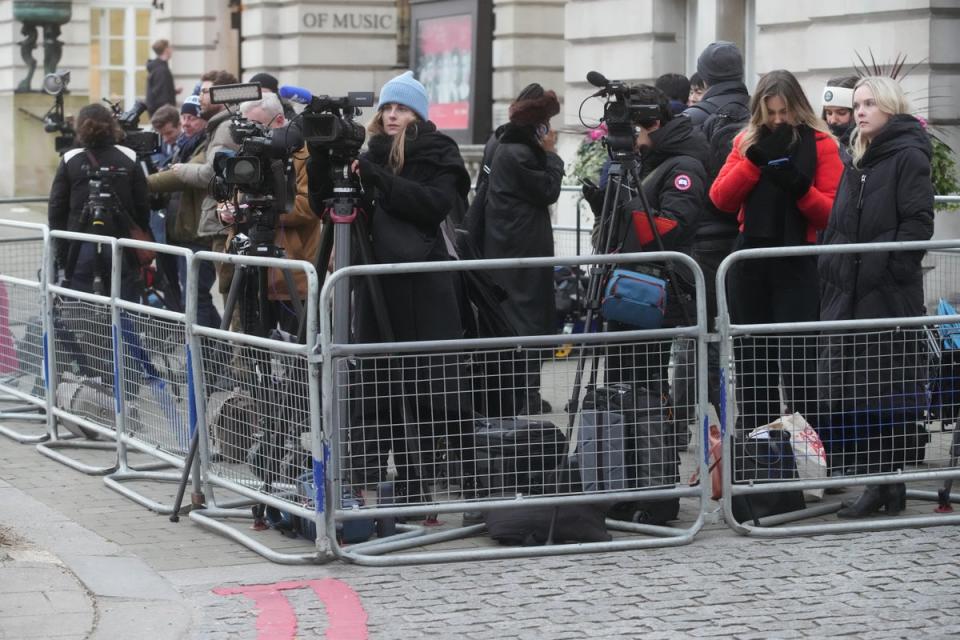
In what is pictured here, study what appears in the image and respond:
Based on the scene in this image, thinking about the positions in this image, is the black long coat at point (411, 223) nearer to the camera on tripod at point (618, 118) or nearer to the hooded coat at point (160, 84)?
the camera on tripod at point (618, 118)

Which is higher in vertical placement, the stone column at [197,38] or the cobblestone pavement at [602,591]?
the stone column at [197,38]

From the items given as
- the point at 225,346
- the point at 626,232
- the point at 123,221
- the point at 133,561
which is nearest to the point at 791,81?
the point at 626,232

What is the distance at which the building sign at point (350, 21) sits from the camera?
26859mm

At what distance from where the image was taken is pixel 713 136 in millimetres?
9273

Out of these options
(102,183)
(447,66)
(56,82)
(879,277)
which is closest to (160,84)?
(447,66)

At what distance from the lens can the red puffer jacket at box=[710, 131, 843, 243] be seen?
821 centimetres

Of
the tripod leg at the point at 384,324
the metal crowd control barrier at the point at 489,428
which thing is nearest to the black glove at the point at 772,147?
the metal crowd control barrier at the point at 489,428

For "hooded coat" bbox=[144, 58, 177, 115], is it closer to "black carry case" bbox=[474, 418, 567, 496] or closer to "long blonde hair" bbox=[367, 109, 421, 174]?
"long blonde hair" bbox=[367, 109, 421, 174]

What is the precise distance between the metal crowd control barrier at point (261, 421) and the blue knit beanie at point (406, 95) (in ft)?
3.31

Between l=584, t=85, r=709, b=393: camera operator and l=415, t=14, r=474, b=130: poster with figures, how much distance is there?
50.2 feet

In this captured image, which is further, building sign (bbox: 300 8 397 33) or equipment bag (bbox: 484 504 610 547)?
building sign (bbox: 300 8 397 33)

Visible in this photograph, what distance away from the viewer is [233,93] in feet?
26.3

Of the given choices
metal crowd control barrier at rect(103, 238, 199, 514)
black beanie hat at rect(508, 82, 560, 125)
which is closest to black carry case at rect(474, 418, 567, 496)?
metal crowd control barrier at rect(103, 238, 199, 514)

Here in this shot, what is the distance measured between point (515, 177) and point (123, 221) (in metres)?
2.95
